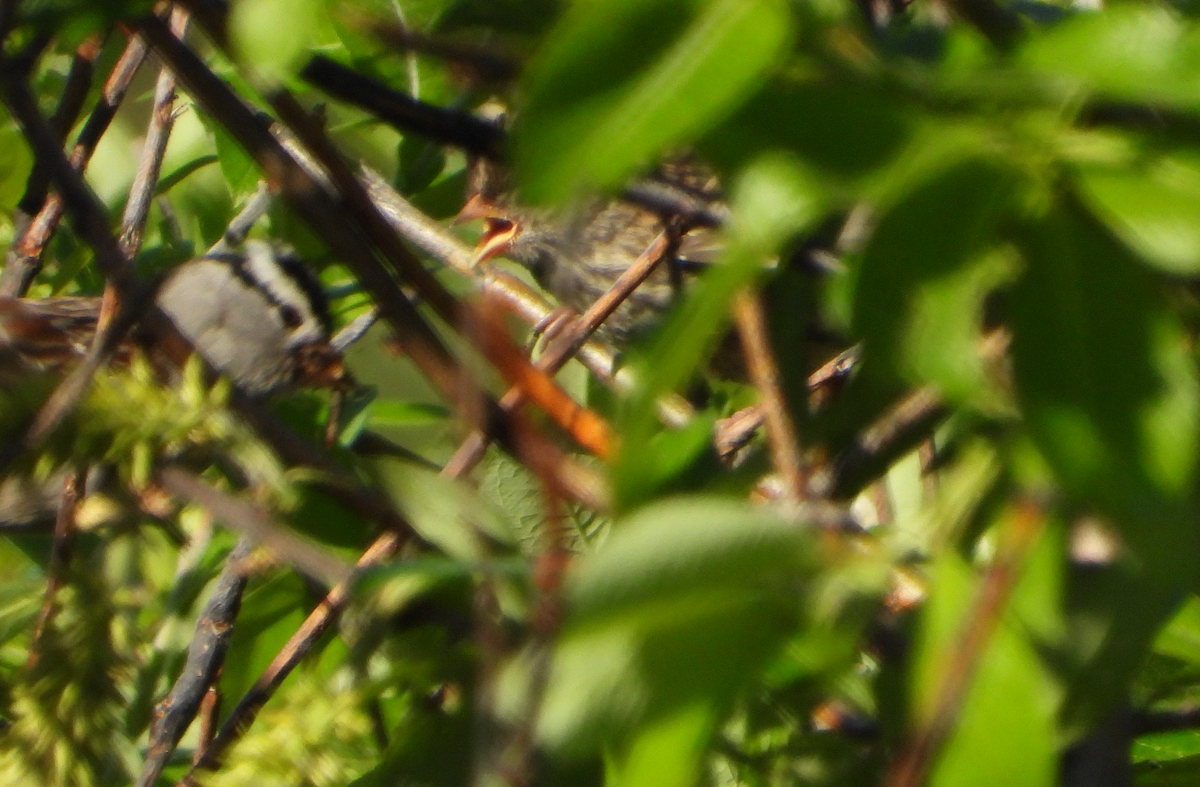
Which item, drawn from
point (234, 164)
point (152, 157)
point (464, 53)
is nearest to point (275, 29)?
point (464, 53)

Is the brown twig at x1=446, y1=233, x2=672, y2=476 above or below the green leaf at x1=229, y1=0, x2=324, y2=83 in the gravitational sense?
below

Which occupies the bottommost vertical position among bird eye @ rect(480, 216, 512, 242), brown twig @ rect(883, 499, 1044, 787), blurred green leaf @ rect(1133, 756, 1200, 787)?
bird eye @ rect(480, 216, 512, 242)

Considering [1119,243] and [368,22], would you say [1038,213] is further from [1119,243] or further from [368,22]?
[368,22]

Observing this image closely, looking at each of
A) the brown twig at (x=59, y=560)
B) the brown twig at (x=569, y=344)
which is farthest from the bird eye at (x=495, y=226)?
the brown twig at (x=59, y=560)

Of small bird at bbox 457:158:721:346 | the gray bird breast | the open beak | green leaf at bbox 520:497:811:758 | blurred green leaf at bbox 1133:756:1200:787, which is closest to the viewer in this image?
green leaf at bbox 520:497:811:758

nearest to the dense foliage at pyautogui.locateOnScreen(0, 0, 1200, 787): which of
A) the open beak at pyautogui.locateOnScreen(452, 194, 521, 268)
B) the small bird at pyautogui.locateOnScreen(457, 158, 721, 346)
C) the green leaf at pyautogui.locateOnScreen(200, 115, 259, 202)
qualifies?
the green leaf at pyautogui.locateOnScreen(200, 115, 259, 202)

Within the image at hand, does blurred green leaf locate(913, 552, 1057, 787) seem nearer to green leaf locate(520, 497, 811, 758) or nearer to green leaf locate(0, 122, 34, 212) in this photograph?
green leaf locate(520, 497, 811, 758)

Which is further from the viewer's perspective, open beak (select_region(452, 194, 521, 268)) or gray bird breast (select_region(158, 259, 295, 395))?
open beak (select_region(452, 194, 521, 268))
